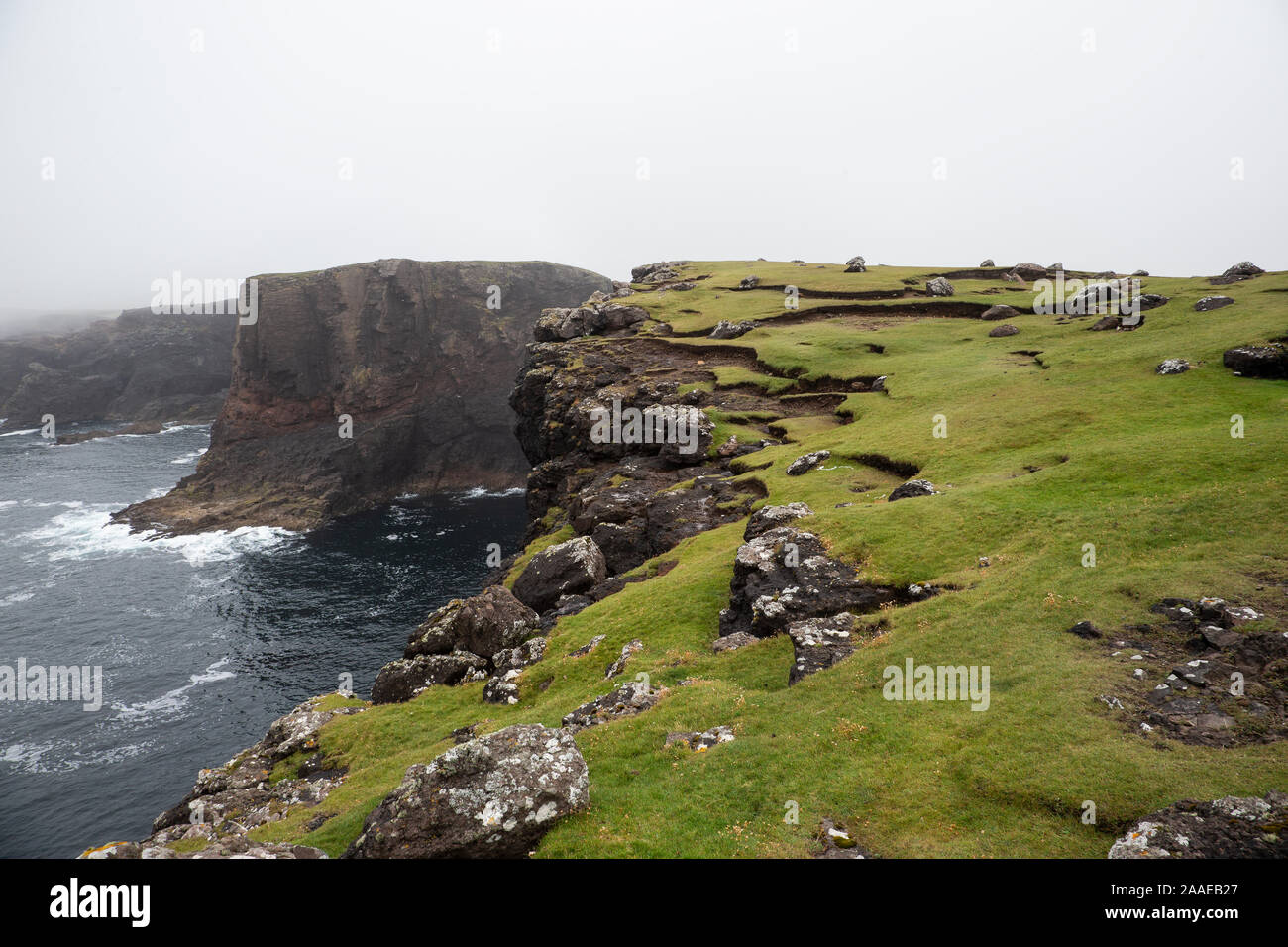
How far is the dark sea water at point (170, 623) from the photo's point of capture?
5047 cm

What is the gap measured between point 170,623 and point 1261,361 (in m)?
111

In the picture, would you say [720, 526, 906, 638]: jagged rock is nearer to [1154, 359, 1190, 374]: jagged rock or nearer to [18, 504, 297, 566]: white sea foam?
[1154, 359, 1190, 374]: jagged rock

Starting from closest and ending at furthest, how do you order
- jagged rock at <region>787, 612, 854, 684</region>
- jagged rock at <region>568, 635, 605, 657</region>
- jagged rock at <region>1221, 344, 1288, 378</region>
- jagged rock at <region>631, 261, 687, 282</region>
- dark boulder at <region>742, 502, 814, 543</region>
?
jagged rock at <region>787, 612, 854, 684</region>, jagged rock at <region>568, 635, 605, 657</region>, dark boulder at <region>742, 502, 814, 543</region>, jagged rock at <region>1221, 344, 1288, 378</region>, jagged rock at <region>631, 261, 687, 282</region>

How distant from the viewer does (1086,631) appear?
19.3m

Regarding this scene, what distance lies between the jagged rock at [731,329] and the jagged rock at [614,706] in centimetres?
6025

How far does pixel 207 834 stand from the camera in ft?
77.7

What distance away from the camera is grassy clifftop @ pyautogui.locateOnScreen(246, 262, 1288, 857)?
14312mm

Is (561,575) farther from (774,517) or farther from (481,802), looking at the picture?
(481,802)

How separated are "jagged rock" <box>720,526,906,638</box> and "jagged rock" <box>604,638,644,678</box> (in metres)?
4.05

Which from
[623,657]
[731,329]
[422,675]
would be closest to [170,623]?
[422,675]

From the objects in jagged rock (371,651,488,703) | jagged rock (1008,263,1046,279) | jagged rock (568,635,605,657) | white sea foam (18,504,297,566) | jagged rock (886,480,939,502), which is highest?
jagged rock (1008,263,1046,279)

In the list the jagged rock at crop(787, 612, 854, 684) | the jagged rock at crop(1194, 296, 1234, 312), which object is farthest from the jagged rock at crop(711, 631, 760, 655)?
the jagged rock at crop(1194, 296, 1234, 312)

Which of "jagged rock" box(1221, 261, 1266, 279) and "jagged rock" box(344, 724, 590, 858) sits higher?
"jagged rock" box(1221, 261, 1266, 279)

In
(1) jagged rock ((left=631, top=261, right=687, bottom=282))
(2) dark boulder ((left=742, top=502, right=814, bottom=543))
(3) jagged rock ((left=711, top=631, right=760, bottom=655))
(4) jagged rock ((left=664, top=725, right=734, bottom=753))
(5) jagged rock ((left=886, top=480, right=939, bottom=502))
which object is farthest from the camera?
(1) jagged rock ((left=631, top=261, right=687, bottom=282))
